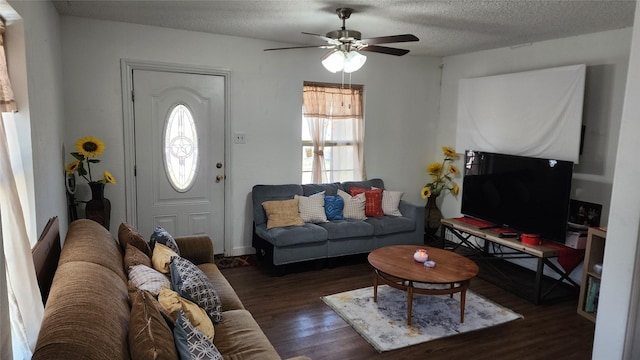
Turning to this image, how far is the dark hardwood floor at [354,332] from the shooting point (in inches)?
113

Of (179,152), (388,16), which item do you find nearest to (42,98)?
(179,152)

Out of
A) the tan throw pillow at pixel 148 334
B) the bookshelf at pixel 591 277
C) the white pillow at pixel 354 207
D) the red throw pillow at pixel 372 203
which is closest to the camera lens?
the tan throw pillow at pixel 148 334

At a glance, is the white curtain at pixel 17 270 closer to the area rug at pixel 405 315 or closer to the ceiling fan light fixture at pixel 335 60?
the area rug at pixel 405 315

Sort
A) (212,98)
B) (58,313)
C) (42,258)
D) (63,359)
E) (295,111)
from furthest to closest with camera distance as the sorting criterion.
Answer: (295,111) < (212,98) < (42,258) < (58,313) < (63,359)

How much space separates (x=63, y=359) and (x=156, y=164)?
3.33 metres

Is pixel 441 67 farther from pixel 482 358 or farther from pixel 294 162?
pixel 482 358

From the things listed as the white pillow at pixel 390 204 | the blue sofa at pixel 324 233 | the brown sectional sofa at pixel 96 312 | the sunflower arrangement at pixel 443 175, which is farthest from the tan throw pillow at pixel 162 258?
the sunflower arrangement at pixel 443 175

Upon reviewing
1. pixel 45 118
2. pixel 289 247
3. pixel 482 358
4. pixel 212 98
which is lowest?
pixel 482 358

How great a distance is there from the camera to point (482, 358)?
2826mm

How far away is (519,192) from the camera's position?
13.6ft

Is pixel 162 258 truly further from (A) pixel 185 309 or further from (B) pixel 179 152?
(B) pixel 179 152

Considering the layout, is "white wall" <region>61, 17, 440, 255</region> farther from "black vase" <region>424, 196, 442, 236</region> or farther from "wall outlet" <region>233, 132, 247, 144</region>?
"black vase" <region>424, 196, 442, 236</region>

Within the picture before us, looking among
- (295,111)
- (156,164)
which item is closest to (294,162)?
(295,111)

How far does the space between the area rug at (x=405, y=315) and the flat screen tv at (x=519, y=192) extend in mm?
914
